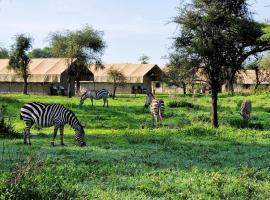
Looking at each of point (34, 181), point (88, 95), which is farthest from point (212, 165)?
point (88, 95)

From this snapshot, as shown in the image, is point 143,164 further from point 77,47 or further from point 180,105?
point 77,47

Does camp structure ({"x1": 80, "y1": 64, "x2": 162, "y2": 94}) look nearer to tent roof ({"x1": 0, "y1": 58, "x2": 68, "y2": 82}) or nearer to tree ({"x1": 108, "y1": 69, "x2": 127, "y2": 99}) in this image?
tree ({"x1": 108, "y1": 69, "x2": 127, "y2": 99})

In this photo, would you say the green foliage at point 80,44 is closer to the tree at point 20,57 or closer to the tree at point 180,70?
the tree at point 20,57

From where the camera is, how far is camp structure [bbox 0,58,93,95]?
73188mm

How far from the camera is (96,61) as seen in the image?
74500mm

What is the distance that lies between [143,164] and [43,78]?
198ft

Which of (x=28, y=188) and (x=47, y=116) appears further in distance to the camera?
(x=47, y=116)

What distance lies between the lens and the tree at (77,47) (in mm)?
70562

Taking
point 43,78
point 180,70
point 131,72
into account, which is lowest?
point 180,70

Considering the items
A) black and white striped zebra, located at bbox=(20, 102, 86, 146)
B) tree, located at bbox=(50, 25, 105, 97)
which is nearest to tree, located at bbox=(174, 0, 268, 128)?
black and white striped zebra, located at bbox=(20, 102, 86, 146)

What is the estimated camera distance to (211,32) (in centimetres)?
2630

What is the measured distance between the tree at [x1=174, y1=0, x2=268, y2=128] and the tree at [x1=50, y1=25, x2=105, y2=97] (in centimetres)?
4424

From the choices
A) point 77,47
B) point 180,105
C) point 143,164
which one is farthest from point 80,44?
point 143,164

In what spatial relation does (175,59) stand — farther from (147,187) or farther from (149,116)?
(147,187)
